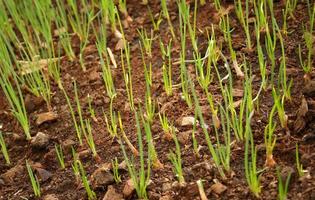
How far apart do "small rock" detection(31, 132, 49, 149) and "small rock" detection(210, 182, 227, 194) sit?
1.88 ft

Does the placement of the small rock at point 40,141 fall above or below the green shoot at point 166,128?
below

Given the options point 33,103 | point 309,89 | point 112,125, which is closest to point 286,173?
point 309,89

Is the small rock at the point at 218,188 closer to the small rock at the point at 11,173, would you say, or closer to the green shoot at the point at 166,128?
the green shoot at the point at 166,128

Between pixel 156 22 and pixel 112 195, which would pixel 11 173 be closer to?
pixel 112 195

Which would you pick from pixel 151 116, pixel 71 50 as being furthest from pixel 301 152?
pixel 71 50

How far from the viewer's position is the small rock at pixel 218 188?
4.28 ft

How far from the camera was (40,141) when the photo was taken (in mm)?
1617

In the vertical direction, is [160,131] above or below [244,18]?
below

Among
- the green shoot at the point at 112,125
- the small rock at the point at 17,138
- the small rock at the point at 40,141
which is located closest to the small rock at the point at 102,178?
the green shoot at the point at 112,125

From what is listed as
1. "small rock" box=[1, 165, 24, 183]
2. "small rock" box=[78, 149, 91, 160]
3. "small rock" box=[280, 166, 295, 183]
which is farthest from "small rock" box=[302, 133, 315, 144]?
"small rock" box=[1, 165, 24, 183]

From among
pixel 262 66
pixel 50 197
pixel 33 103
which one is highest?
pixel 262 66

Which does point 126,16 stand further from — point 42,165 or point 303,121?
point 303,121

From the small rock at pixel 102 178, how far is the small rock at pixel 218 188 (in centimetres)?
28

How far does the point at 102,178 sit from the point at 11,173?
0.31 m
